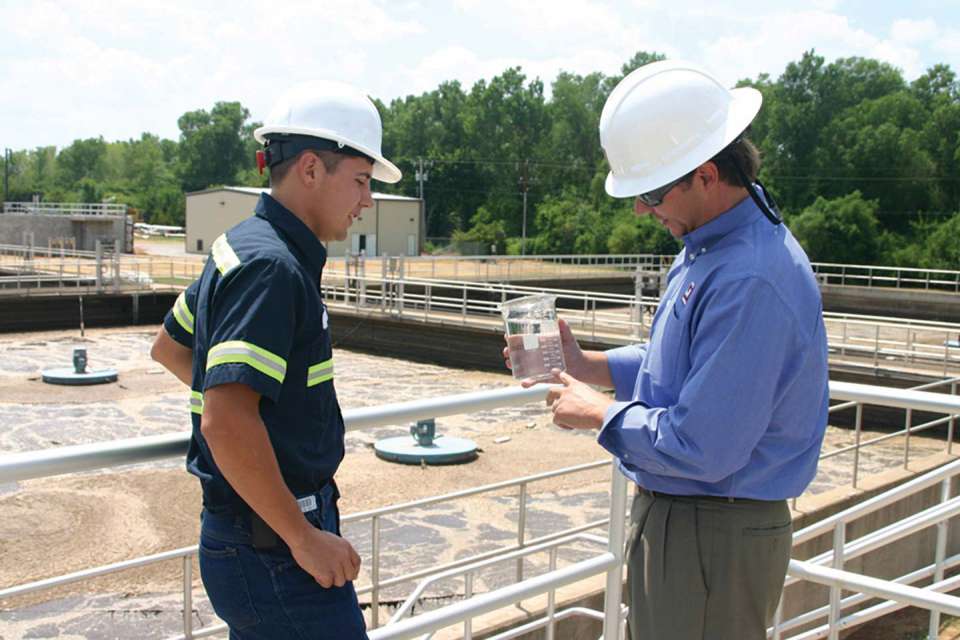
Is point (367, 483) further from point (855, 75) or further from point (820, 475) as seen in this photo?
point (855, 75)

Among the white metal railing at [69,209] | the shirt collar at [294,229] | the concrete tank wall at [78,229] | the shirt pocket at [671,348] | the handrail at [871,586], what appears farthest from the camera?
the white metal railing at [69,209]

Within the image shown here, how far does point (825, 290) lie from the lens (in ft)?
119

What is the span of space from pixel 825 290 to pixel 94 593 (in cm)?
3263

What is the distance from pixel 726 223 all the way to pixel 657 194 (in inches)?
6.6

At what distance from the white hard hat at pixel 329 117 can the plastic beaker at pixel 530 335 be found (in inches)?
24.4

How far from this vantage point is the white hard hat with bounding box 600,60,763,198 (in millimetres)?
2145

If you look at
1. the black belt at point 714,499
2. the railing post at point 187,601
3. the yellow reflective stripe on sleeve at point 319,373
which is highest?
the yellow reflective stripe on sleeve at point 319,373

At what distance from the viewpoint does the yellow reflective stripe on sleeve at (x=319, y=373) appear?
6.36 feet

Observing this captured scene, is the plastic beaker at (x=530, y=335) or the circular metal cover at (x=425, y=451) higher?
the plastic beaker at (x=530, y=335)

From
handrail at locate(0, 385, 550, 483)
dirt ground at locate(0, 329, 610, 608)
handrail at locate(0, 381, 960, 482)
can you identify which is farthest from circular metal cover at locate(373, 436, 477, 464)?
handrail at locate(0, 385, 550, 483)

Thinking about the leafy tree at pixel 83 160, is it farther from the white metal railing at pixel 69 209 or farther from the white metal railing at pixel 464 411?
the white metal railing at pixel 464 411

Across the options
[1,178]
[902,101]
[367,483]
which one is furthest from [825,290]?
[1,178]

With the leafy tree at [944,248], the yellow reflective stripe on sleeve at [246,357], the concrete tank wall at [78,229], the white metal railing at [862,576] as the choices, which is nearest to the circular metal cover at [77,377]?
the white metal railing at [862,576]

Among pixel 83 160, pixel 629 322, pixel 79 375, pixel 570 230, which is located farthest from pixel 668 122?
pixel 83 160
